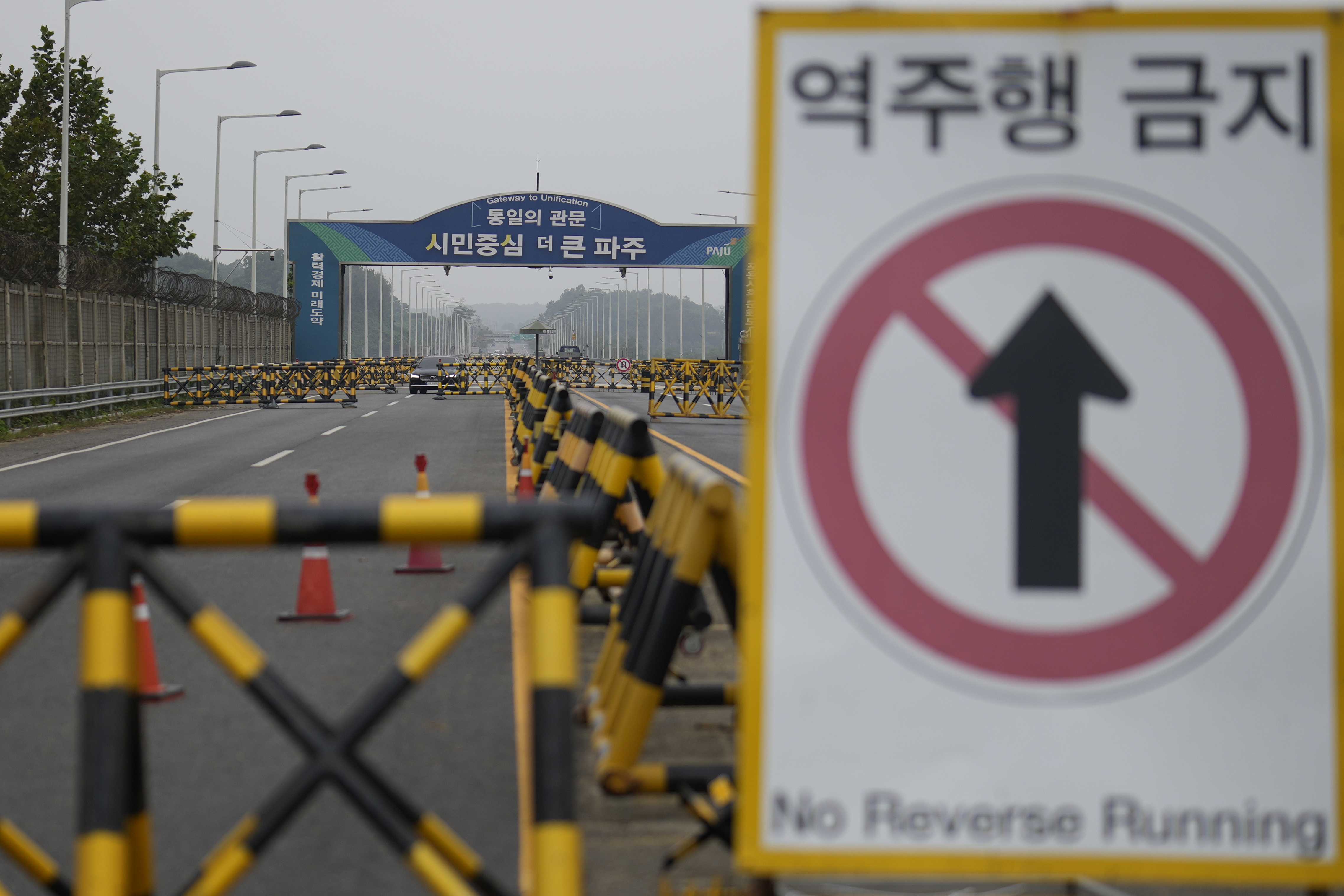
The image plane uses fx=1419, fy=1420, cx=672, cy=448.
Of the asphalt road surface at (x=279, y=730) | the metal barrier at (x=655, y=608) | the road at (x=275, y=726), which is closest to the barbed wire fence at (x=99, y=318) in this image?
the road at (x=275, y=726)

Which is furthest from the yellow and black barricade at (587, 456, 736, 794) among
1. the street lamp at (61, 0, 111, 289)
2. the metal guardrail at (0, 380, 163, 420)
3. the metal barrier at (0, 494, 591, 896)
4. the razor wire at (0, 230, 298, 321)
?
the street lamp at (61, 0, 111, 289)

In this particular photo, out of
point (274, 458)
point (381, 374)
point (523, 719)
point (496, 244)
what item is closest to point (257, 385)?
point (496, 244)

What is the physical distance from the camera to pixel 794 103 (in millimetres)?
2562

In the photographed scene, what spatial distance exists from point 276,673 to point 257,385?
39607 millimetres

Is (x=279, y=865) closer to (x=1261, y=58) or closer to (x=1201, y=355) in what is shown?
(x=1201, y=355)

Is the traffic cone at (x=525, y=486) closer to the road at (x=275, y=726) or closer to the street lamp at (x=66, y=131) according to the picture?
the road at (x=275, y=726)

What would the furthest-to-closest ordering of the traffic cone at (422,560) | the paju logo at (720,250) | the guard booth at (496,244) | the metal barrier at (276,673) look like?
the paju logo at (720,250) < the guard booth at (496,244) < the traffic cone at (422,560) < the metal barrier at (276,673)

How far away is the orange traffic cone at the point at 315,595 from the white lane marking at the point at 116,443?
10840 millimetres

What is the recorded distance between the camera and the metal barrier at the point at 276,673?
2.79m

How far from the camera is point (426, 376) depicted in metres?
53.9

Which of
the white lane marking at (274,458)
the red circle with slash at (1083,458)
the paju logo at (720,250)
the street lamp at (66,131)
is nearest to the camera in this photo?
the red circle with slash at (1083,458)

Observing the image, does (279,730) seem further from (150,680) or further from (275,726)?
(150,680)

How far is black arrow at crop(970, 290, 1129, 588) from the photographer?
2.52m

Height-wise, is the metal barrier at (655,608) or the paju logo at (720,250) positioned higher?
the paju logo at (720,250)
